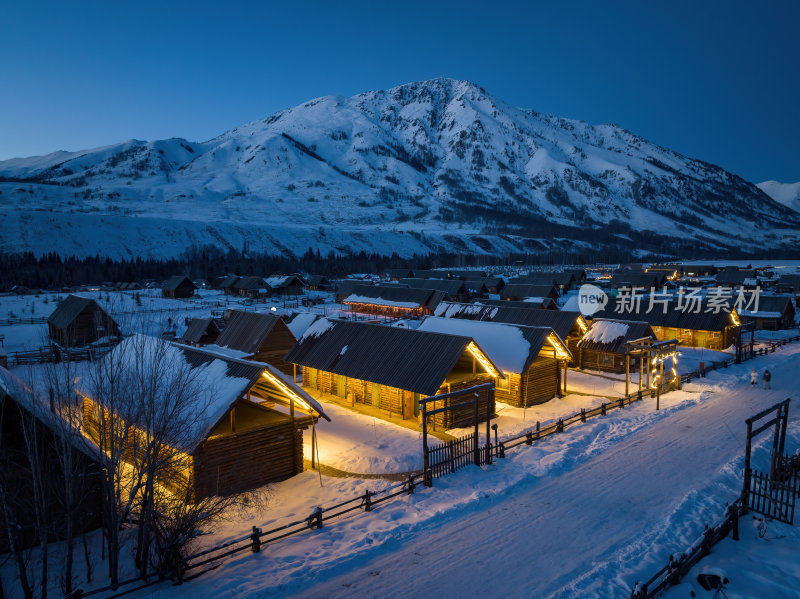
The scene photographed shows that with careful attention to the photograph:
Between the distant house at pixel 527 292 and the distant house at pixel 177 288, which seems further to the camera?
the distant house at pixel 177 288

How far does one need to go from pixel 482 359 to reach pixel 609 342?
1301cm

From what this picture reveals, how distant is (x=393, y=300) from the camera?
59188mm

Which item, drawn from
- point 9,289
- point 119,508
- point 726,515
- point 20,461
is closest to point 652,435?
point 726,515

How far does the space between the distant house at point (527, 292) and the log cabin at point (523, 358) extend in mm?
41583

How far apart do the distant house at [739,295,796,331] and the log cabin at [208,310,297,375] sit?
43514 millimetres

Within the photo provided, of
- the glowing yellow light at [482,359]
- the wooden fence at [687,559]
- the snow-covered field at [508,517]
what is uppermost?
the glowing yellow light at [482,359]

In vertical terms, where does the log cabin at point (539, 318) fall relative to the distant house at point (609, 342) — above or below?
above

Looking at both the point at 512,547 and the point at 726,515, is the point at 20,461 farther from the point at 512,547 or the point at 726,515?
the point at 726,515

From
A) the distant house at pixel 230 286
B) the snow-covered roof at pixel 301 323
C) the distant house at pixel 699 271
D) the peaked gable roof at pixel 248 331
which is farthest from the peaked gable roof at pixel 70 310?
the distant house at pixel 699 271

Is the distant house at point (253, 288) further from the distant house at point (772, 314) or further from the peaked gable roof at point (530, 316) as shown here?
the distant house at point (772, 314)

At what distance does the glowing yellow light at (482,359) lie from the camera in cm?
2130

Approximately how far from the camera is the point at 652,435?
1906 cm

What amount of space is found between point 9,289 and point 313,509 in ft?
311

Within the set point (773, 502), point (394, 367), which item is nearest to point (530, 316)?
point (394, 367)
